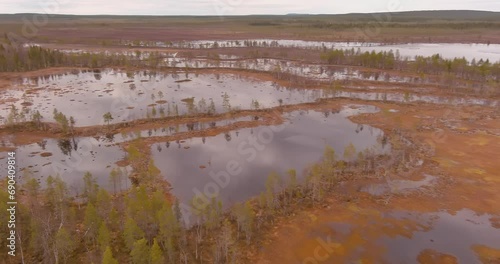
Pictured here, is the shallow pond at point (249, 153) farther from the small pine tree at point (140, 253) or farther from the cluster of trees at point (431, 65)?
the cluster of trees at point (431, 65)

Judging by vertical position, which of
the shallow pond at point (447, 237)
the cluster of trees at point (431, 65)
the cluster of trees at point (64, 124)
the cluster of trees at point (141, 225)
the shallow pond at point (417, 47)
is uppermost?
the shallow pond at point (417, 47)

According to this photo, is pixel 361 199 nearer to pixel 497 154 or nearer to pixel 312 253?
pixel 312 253

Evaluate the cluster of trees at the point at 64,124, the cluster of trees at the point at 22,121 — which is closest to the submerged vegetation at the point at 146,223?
the cluster of trees at the point at 64,124

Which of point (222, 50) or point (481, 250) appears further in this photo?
point (222, 50)

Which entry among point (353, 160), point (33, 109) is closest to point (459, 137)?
point (353, 160)

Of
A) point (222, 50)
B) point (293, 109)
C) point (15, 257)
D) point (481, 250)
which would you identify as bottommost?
point (481, 250)

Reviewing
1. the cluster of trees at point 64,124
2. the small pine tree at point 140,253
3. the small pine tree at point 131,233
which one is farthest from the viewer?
the cluster of trees at point 64,124

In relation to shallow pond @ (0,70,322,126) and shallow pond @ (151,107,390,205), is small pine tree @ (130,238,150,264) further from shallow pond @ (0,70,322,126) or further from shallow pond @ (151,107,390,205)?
shallow pond @ (0,70,322,126)

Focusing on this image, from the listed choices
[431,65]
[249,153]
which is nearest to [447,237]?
[249,153]

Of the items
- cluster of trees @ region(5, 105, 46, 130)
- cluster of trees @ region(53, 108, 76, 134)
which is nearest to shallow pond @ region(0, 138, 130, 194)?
cluster of trees @ region(53, 108, 76, 134)
